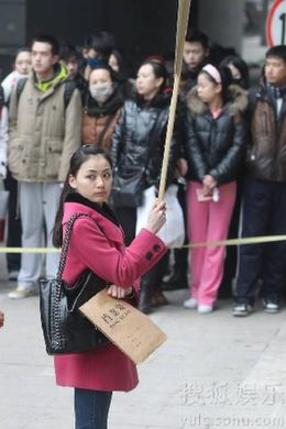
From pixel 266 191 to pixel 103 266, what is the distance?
4048 millimetres

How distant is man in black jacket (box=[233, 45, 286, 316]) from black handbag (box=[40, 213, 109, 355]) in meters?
3.91

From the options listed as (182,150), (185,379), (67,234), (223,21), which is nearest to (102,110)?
(182,150)

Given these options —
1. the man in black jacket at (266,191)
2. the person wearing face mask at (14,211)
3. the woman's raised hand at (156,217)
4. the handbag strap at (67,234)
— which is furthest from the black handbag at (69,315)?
the person wearing face mask at (14,211)

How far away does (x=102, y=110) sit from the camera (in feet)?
27.4

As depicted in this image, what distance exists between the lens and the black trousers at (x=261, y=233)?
8.03 metres

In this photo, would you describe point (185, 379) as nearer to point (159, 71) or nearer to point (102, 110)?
point (159, 71)

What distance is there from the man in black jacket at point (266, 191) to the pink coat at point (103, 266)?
377cm

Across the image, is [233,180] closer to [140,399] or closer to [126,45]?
[140,399]

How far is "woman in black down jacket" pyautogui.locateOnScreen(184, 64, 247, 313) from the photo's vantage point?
7.97 m

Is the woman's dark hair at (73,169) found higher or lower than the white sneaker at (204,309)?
higher

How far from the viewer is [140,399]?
5.96 m

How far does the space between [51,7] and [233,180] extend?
241 inches

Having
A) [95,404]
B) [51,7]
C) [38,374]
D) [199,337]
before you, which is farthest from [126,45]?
[95,404]

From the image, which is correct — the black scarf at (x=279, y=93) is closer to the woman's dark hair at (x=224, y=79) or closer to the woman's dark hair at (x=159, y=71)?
the woman's dark hair at (x=224, y=79)
